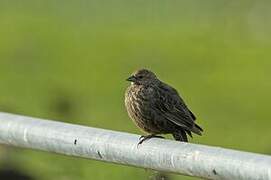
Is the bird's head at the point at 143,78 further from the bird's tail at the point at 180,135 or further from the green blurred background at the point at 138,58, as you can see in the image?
the green blurred background at the point at 138,58

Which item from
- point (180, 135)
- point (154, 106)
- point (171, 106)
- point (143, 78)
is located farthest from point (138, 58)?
point (180, 135)

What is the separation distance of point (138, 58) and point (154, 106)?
10728 millimetres

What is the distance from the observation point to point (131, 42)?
20000 mm

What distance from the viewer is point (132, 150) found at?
5.77 metres

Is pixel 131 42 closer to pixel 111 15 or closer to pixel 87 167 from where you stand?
pixel 111 15

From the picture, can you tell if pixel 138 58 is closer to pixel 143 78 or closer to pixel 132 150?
pixel 143 78

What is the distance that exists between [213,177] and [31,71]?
42.1 ft

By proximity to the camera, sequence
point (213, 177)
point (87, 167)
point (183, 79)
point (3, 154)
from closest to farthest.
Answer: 1. point (213, 177)
2. point (87, 167)
3. point (3, 154)
4. point (183, 79)

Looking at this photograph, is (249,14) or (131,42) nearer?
(131,42)

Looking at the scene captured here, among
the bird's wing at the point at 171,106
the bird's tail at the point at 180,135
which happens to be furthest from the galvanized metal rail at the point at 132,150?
the bird's wing at the point at 171,106

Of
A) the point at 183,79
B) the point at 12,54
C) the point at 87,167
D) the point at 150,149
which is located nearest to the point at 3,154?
the point at 87,167

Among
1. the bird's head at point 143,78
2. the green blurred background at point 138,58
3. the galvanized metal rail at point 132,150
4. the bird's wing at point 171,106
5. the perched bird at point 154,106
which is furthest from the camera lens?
the green blurred background at point 138,58

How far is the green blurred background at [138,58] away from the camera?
15.4 m

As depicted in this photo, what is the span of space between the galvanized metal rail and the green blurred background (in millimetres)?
5632
